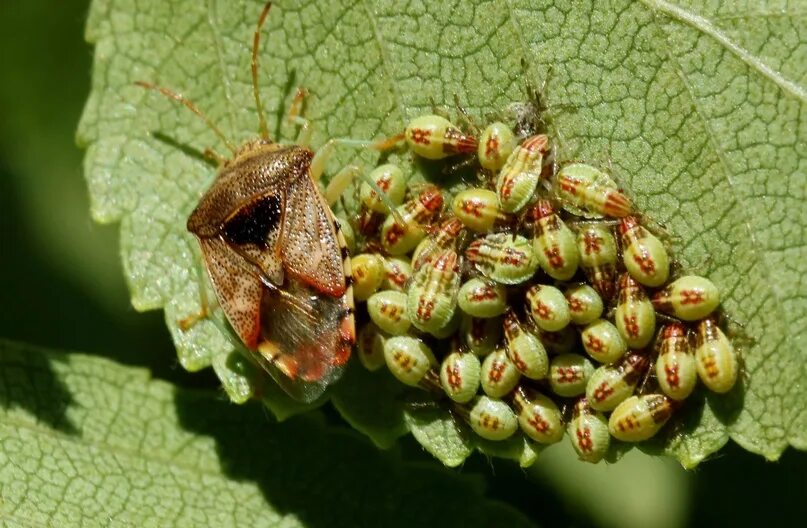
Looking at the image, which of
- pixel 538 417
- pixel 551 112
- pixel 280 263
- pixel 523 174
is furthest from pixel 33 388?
pixel 551 112

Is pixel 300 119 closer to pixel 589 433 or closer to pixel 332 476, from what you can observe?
pixel 332 476

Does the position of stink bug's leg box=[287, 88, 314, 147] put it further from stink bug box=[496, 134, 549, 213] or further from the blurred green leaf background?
the blurred green leaf background

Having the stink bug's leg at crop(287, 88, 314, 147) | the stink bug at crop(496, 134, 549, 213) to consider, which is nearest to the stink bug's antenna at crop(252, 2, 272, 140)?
the stink bug's leg at crop(287, 88, 314, 147)

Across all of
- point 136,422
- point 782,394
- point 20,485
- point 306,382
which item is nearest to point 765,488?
point 782,394

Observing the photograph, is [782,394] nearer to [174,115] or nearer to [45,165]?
[174,115]

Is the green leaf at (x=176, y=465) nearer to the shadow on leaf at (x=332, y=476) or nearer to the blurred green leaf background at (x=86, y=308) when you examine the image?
the shadow on leaf at (x=332, y=476)
